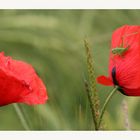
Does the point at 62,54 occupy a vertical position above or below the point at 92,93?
above

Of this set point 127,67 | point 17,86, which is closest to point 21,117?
point 17,86

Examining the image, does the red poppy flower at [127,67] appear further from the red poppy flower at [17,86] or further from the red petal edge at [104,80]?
the red poppy flower at [17,86]

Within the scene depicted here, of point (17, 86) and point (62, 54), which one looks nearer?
point (17, 86)

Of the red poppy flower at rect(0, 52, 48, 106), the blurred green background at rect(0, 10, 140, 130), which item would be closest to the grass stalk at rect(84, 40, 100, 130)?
the blurred green background at rect(0, 10, 140, 130)

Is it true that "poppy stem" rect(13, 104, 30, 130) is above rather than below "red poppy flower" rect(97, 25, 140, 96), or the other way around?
below

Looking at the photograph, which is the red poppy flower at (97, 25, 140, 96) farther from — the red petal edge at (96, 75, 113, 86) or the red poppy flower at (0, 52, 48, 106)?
the red poppy flower at (0, 52, 48, 106)

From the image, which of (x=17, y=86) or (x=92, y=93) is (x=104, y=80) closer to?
(x=92, y=93)
